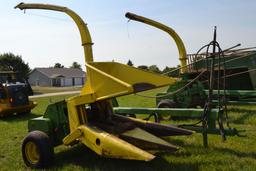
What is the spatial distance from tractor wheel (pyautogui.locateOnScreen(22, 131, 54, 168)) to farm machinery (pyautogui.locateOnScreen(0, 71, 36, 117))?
7.36 metres

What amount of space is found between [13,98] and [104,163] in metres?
8.45

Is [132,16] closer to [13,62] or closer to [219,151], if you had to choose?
[219,151]

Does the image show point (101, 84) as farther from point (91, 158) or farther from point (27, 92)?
point (27, 92)

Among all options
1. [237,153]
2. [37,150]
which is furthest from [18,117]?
[237,153]

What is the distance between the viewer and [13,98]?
1310cm

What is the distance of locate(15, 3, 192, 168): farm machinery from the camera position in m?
4.91

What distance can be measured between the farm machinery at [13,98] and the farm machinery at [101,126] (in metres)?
7.03

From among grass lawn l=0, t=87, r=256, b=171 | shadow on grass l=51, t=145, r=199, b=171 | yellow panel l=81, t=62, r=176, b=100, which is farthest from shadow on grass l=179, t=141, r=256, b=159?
yellow panel l=81, t=62, r=176, b=100

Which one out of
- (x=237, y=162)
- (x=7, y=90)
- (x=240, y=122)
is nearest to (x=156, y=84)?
(x=237, y=162)

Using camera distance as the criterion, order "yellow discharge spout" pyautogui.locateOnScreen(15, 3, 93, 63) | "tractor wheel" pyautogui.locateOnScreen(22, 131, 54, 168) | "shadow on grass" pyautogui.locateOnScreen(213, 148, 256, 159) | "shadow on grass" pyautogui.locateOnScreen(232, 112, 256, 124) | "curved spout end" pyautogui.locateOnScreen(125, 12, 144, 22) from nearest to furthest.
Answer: "tractor wheel" pyautogui.locateOnScreen(22, 131, 54, 168)
"shadow on grass" pyautogui.locateOnScreen(213, 148, 256, 159)
"yellow discharge spout" pyautogui.locateOnScreen(15, 3, 93, 63)
"shadow on grass" pyautogui.locateOnScreen(232, 112, 256, 124)
"curved spout end" pyautogui.locateOnScreen(125, 12, 144, 22)

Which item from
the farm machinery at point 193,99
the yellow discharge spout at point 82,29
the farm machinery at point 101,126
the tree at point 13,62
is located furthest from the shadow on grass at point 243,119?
the tree at point 13,62

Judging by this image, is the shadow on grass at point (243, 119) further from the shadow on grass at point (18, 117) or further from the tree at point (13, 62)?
the tree at point (13, 62)

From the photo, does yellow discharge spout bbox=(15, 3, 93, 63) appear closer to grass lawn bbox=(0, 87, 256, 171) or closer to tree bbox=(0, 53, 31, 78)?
grass lawn bbox=(0, 87, 256, 171)

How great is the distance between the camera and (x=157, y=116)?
7.38m
